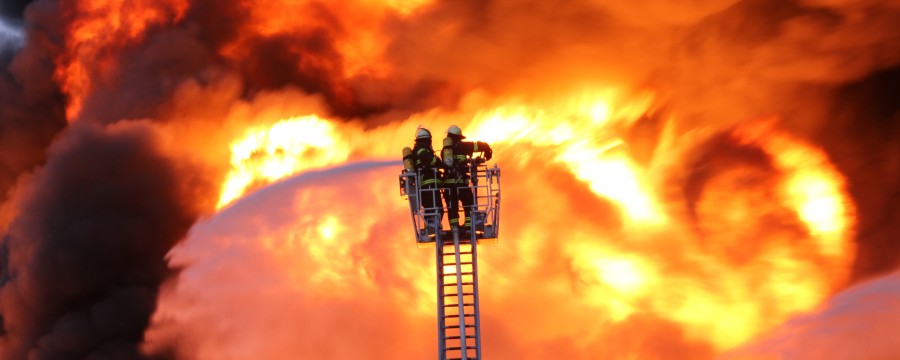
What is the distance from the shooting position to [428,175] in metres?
14.2

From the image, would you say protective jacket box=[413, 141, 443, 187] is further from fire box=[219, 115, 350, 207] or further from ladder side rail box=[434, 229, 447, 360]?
fire box=[219, 115, 350, 207]

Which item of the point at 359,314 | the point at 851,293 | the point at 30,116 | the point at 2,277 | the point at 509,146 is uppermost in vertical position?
the point at 30,116

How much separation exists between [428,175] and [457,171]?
406 mm

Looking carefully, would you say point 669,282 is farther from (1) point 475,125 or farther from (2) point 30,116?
(2) point 30,116

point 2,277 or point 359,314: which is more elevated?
point 2,277

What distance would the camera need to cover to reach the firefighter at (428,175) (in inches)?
555

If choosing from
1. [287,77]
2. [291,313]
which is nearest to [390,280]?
[291,313]

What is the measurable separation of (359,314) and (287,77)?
16.5ft

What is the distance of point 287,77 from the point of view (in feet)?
68.5

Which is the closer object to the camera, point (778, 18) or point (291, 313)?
point (778, 18)

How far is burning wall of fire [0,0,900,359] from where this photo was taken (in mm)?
16703

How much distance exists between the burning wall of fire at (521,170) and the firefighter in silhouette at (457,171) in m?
4.76

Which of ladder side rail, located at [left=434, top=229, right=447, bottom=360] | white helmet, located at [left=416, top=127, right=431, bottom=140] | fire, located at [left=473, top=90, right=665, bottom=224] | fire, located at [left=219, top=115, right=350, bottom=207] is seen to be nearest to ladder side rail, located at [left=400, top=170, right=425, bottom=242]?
ladder side rail, located at [left=434, top=229, right=447, bottom=360]

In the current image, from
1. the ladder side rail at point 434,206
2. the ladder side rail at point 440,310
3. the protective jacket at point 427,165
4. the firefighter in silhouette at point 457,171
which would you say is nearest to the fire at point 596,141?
the firefighter in silhouette at point 457,171
